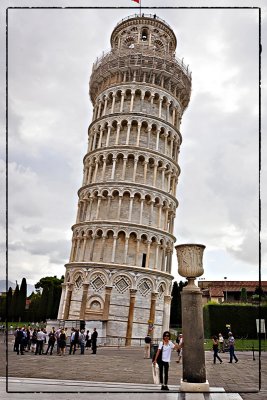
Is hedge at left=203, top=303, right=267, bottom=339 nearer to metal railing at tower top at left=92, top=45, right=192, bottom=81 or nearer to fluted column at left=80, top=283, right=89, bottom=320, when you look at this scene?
fluted column at left=80, top=283, right=89, bottom=320

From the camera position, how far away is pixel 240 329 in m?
43.3

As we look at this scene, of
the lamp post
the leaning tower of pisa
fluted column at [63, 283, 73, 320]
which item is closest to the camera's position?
the lamp post

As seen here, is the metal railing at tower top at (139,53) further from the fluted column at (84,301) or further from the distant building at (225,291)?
the distant building at (225,291)

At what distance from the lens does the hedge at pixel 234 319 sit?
43.2 m

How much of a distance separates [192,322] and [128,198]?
30320mm

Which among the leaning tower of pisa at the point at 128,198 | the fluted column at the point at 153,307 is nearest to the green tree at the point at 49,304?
the leaning tower of pisa at the point at 128,198

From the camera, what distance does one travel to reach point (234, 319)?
43.3 metres

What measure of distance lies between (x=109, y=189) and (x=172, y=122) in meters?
12.1

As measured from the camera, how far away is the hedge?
43250 mm

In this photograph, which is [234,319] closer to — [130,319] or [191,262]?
[130,319]

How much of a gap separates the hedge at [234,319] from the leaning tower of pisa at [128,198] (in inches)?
240

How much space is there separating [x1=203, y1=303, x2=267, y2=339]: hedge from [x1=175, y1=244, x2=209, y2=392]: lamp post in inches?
1363

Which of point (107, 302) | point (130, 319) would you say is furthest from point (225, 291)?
point (107, 302)


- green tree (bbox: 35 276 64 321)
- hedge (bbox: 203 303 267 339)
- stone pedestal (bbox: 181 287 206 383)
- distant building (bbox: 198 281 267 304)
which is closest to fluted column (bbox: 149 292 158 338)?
hedge (bbox: 203 303 267 339)
